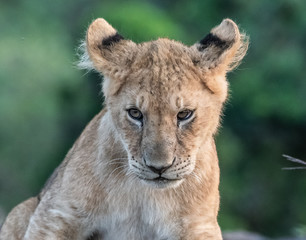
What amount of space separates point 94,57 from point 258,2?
15.7 metres

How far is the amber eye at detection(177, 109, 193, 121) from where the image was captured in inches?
252

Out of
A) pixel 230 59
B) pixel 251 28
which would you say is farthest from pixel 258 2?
pixel 230 59

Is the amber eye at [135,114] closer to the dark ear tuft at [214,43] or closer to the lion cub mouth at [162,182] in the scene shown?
the lion cub mouth at [162,182]

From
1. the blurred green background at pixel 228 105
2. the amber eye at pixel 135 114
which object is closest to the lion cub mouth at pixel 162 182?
the amber eye at pixel 135 114

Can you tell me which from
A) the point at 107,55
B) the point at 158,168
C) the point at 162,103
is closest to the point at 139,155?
the point at 158,168

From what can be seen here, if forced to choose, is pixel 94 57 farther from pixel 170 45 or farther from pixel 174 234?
pixel 174 234

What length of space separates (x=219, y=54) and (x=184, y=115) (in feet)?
1.58

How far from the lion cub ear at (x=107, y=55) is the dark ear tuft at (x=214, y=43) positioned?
392mm

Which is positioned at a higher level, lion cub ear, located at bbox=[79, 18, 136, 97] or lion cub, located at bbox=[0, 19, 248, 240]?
lion cub ear, located at bbox=[79, 18, 136, 97]

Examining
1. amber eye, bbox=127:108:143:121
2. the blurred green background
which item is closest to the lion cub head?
amber eye, bbox=127:108:143:121

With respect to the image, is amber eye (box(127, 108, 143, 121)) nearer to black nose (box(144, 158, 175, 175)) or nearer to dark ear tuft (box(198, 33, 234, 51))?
black nose (box(144, 158, 175, 175))

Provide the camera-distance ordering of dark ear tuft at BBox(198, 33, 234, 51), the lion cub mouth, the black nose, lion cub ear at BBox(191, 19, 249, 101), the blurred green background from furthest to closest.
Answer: the blurred green background < dark ear tuft at BBox(198, 33, 234, 51) < lion cub ear at BBox(191, 19, 249, 101) < the lion cub mouth < the black nose

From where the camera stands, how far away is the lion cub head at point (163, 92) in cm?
634

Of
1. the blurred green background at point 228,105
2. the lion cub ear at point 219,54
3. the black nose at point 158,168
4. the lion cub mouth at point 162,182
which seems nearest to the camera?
the black nose at point 158,168
